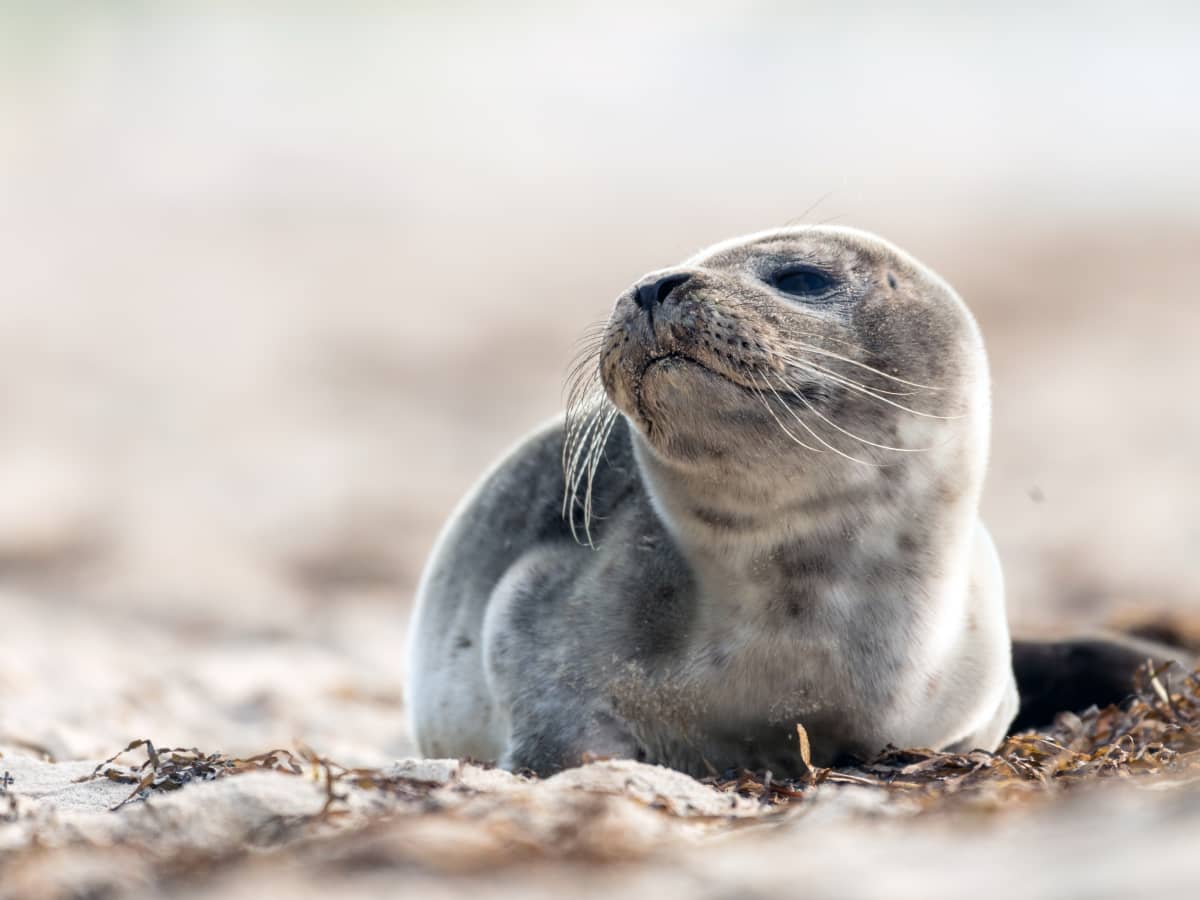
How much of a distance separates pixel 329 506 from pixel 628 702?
9.67 metres

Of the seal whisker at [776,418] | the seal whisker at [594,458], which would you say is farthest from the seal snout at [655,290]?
the seal whisker at [594,458]

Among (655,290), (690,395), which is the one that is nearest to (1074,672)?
(690,395)

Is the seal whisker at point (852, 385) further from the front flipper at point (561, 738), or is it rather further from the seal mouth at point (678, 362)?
the front flipper at point (561, 738)

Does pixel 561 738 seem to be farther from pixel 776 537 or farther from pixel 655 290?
pixel 655 290

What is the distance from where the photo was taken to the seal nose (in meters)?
3.51

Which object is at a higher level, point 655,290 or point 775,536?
point 655,290

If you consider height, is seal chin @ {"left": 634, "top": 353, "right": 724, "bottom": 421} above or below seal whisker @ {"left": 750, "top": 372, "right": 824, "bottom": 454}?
above

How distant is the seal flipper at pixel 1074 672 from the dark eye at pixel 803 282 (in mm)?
1723

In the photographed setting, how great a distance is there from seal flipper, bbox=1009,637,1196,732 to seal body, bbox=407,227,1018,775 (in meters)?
0.92

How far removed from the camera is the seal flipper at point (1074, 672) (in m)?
4.83

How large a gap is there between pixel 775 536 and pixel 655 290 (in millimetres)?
631

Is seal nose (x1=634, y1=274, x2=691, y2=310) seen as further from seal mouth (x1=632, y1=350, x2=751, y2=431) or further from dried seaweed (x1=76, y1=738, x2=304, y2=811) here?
dried seaweed (x1=76, y1=738, x2=304, y2=811)

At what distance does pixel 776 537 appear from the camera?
363cm

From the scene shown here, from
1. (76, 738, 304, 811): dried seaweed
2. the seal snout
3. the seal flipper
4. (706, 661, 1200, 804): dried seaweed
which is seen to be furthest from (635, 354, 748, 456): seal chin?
the seal flipper
